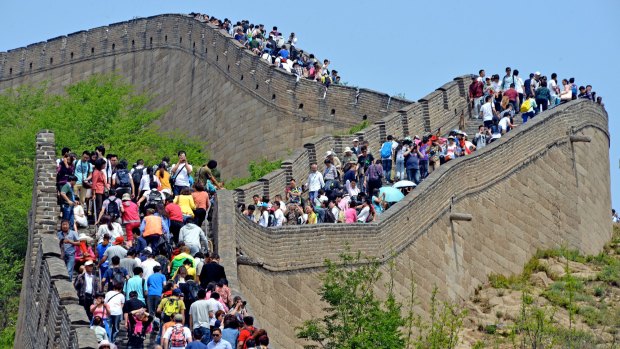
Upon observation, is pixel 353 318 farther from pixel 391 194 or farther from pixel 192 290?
pixel 391 194

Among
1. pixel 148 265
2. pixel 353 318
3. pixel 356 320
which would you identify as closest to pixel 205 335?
pixel 148 265

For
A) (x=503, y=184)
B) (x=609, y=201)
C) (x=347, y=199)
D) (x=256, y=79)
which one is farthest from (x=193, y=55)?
(x=347, y=199)

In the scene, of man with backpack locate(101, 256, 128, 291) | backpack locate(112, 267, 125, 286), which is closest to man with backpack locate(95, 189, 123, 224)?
man with backpack locate(101, 256, 128, 291)

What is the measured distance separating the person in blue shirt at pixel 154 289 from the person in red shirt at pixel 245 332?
155 cm

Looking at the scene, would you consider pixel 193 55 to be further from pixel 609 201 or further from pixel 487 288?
pixel 487 288

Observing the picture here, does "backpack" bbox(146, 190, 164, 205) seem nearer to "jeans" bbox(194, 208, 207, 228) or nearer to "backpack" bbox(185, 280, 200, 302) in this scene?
"jeans" bbox(194, 208, 207, 228)

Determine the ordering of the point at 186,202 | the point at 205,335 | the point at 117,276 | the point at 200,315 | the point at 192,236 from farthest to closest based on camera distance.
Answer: the point at 186,202 < the point at 192,236 < the point at 117,276 < the point at 200,315 < the point at 205,335

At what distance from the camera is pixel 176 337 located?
26.4m

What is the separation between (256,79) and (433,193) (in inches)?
660

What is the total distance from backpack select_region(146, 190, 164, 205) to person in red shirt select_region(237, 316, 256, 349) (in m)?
5.29

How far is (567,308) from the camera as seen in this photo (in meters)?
41.4

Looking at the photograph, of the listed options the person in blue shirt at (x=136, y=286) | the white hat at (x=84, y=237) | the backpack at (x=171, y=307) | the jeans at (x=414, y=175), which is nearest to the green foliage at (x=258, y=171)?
the jeans at (x=414, y=175)

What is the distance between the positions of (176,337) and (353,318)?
7332 mm

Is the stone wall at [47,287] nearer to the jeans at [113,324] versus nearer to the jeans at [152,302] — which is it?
the jeans at [113,324]
